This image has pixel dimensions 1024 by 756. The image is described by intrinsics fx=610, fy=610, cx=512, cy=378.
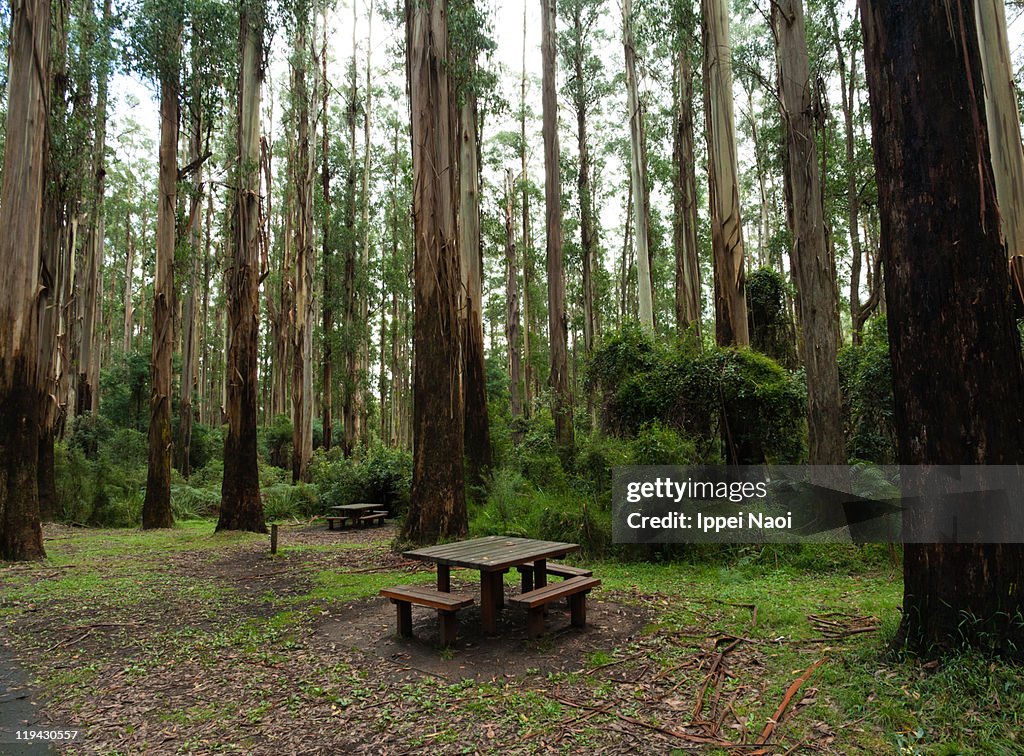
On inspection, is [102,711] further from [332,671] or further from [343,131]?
[343,131]

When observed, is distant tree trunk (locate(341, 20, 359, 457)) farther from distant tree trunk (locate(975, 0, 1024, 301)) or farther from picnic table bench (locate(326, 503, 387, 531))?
distant tree trunk (locate(975, 0, 1024, 301))

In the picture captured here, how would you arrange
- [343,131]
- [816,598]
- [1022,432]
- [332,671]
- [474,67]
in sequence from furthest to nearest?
1. [343,131]
2. [474,67]
3. [816,598]
4. [332,671]
5. [1022,432]

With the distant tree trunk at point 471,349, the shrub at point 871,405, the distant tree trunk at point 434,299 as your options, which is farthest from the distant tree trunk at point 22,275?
the shrub at point 871,405

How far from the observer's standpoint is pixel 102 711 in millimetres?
3699

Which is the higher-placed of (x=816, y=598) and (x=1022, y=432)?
(x=1022, y=432)

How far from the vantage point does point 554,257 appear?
1499cm

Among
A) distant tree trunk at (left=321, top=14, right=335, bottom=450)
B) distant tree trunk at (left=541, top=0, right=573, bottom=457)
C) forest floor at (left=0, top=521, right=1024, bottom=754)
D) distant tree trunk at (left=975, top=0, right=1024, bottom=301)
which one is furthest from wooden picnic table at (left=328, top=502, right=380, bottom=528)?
distant tree trunk at (left=975, top=0, right=1024, bottom=301)

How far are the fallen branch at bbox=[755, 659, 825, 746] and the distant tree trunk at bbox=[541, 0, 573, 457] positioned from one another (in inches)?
356

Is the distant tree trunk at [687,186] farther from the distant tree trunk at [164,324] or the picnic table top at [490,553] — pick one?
the picnic table top at [490,553]

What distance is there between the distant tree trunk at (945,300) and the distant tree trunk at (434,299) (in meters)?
6.34

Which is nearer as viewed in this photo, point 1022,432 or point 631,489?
point 1022,432

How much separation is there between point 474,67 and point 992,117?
9977 mm

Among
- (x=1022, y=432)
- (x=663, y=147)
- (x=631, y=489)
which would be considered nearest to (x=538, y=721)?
(x=1022, y=432)

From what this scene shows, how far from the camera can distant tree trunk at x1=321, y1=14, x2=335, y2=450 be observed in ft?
72.2
